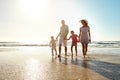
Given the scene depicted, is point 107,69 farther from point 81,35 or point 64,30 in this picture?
point 64,30

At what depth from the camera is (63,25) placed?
1535 centimetres

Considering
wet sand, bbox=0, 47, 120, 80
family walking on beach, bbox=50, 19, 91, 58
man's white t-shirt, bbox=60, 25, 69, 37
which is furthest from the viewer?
man's white t-shirt, bbox=60, 25, 69, 37

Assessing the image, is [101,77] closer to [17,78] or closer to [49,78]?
[49,78]

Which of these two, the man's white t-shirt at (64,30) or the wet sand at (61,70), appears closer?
the wet sand at (61,70)

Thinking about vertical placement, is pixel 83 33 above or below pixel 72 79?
above

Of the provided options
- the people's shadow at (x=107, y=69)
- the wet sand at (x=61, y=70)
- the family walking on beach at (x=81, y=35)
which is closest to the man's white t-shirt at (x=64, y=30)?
the family walking on beach at (x=81, y=35)

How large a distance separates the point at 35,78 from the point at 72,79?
109cm

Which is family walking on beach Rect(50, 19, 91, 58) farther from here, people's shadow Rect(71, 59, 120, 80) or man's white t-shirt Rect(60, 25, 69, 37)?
people's shadow Rect(71, 59, 120, 80)

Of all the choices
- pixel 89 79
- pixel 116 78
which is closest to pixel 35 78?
pixel 89 79

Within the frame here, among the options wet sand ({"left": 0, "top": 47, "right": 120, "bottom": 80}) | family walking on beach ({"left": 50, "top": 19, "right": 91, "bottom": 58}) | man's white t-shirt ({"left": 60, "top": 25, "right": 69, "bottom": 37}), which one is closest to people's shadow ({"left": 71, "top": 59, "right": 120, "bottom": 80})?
wet sand ({"left": 0, "top": 47, "right": 120, "bottom": 80})

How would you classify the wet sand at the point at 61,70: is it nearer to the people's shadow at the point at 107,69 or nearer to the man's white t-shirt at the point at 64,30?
the people's shadow at the point at 107,69

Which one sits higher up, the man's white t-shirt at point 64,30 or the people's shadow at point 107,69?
the man's white t-shirt at point 64,30

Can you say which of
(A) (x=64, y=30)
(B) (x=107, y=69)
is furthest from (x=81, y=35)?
(B) (x=107, y=69)

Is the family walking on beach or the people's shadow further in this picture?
the family walking on beach
